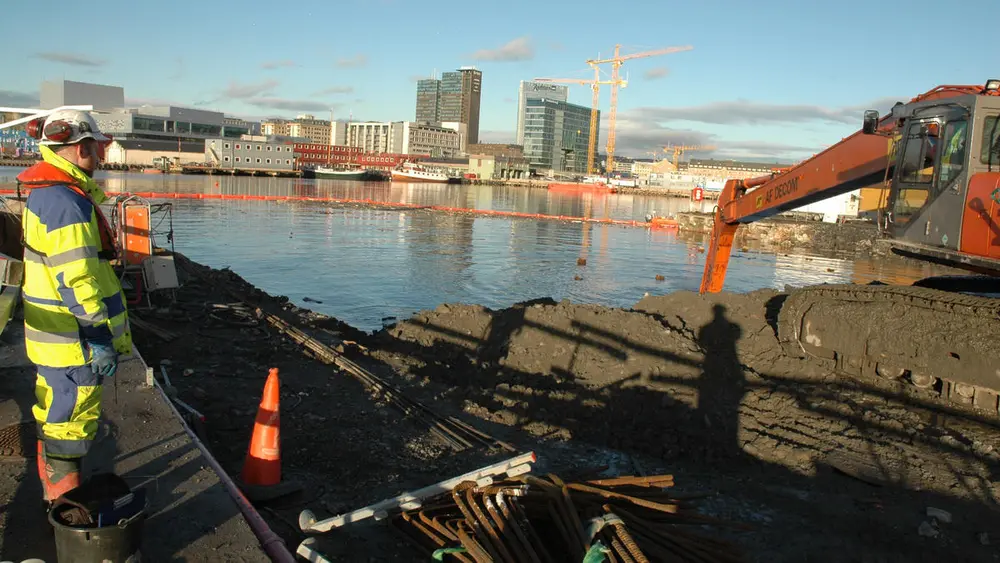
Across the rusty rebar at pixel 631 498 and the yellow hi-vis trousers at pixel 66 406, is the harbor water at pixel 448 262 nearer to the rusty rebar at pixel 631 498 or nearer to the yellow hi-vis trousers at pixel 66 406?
the rusty rebar at pixel 631 498

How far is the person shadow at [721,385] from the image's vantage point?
7.66m

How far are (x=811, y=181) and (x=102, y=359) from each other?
10.4m

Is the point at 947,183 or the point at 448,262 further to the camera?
the point at 448,262

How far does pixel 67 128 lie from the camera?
399cm

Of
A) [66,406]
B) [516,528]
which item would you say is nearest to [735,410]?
[516,528]

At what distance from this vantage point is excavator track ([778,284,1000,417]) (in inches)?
313

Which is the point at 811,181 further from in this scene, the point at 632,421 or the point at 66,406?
the point at 66,406

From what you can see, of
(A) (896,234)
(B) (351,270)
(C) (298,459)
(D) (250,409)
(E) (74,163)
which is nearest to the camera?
(E) (74,163)

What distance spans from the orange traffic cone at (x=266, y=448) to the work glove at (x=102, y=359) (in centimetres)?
168

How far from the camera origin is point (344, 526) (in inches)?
194

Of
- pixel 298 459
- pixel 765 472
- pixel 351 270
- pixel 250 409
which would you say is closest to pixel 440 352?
pixel 250 409

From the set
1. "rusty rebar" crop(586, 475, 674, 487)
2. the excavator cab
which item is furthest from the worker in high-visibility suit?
the excavator cab

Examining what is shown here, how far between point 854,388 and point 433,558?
6.47m

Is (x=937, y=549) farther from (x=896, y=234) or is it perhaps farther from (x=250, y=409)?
(x=250, y=409)
